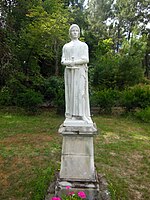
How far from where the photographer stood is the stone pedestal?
3488 millimetres

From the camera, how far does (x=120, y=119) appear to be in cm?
1040

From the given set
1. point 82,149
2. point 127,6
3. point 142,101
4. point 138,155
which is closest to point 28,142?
point 138,155

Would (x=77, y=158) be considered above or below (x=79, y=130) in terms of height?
below

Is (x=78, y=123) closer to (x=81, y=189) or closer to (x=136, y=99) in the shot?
(x=81, y=189)

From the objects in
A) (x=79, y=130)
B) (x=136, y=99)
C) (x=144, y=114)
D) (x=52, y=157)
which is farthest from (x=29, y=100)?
(x=79, y=130)

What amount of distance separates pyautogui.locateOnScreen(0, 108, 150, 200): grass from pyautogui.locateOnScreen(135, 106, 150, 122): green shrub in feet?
2.16

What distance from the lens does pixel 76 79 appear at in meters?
3.58

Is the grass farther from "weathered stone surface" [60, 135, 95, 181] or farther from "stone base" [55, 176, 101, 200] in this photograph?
"weathered stone surface" [60, 135, 95, 181]

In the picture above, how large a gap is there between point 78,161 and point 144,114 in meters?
7.04

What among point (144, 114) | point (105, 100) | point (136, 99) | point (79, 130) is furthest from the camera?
point (105, 100)

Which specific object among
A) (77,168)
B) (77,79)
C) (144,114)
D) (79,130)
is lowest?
(144,114)

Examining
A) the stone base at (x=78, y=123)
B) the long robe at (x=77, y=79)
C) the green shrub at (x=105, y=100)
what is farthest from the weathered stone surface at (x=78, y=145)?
the green shrub at (x=105, y=100)

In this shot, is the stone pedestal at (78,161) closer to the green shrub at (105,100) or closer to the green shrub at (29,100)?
the green shrub at (29,100)

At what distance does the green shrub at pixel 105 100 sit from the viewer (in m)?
11.1
